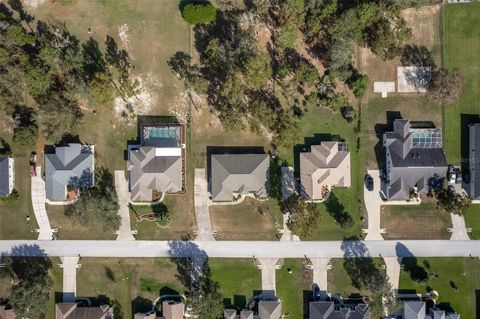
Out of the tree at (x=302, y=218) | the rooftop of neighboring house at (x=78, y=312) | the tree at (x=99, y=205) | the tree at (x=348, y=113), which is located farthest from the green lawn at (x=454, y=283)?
the rooftop of neighboring house at (x=78, y=312)

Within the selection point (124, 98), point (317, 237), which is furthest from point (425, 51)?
point (124, 98)

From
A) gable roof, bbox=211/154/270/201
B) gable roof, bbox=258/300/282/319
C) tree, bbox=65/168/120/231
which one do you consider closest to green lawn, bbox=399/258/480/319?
gable roof, bbox=258/300/282/319

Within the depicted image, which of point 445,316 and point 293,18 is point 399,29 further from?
point 445,316

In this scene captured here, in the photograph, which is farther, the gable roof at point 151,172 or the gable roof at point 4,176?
the gable roof at point 4,176

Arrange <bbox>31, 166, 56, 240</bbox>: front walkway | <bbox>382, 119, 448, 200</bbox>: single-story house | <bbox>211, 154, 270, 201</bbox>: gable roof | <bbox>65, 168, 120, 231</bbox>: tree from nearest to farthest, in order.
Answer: <bbox>65, 168, 120, 231</bbox>: tree → <bbox>382, 119, 448, 200</bbox>: single-story house → <bbox>211, 154, 270, 201</bbox>: gable roof → <bbox>31, 166, 56, 240</bbox>: front walkway

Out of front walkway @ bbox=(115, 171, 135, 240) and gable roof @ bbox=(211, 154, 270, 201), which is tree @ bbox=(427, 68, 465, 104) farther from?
front walkway @ bbox=(115, 171, 135, 240)

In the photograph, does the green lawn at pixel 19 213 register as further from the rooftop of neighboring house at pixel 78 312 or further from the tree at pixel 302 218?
the tree at pixel 302 218
